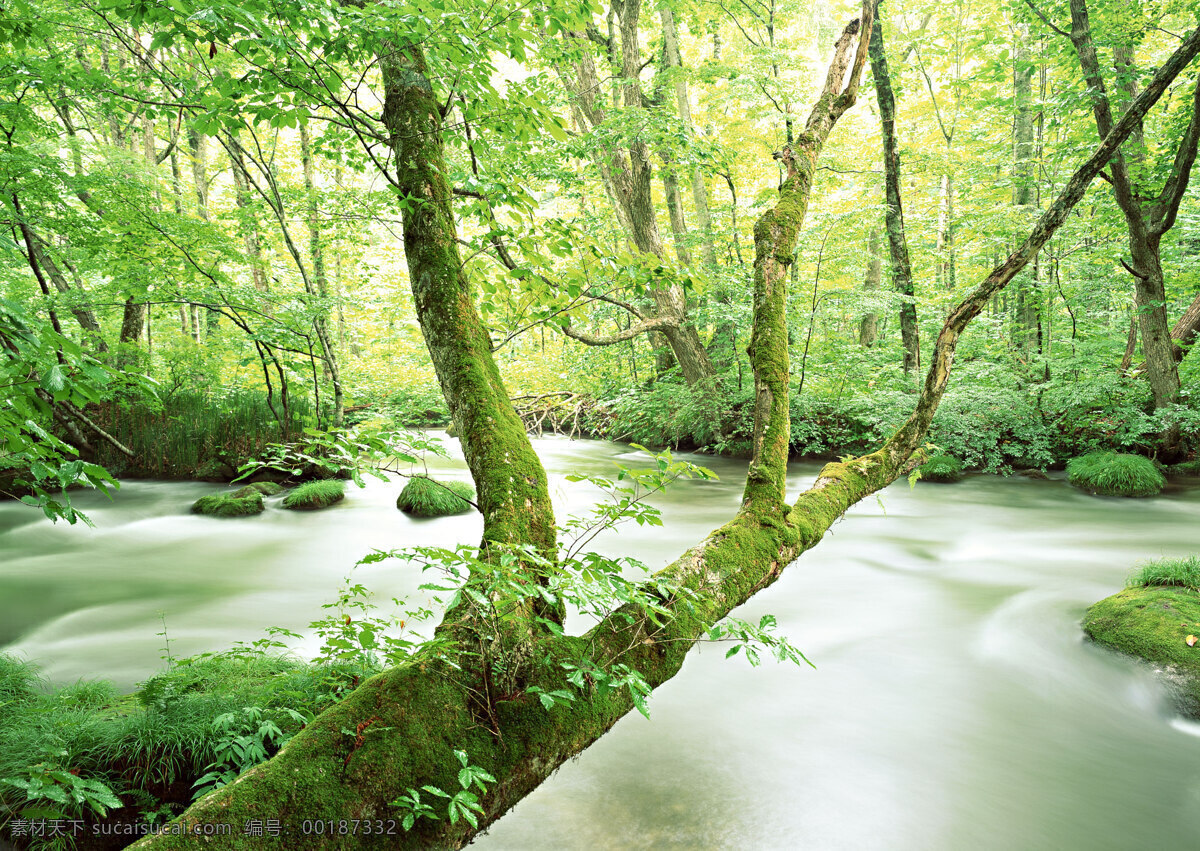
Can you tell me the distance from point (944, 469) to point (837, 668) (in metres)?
6.61

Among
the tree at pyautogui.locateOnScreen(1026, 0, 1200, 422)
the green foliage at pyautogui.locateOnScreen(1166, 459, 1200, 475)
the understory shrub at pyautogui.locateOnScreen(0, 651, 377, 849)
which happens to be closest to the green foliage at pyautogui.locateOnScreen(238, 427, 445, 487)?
the understory shrub at pyautogui.locateOnScreen(0, 651, 377, 849)

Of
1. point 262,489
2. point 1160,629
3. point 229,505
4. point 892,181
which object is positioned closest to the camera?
point 1160,629

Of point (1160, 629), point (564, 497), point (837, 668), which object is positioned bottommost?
point (837, 668)

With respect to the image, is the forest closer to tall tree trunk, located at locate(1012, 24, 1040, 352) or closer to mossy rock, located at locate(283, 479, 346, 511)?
mossy rock, located at locate(283, 479, 346, 511)

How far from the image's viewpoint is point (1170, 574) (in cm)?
445

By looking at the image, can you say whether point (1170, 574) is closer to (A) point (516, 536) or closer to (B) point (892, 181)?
(A) point (516, 536)

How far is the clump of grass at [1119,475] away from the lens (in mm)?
8367

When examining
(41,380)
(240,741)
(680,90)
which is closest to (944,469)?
(680,90)

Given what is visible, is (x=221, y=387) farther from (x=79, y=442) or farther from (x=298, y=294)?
(x=298, y=294)

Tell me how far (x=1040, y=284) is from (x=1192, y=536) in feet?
17.5

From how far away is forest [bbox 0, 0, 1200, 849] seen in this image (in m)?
1.85

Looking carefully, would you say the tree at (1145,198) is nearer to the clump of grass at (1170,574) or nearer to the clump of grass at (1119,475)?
the clump of grass at (1119,475)

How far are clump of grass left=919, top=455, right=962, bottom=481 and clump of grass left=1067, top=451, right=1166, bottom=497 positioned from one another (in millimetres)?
1529

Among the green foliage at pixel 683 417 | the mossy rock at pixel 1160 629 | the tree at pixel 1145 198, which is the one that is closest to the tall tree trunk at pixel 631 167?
the green foliage at pixel 683 417
